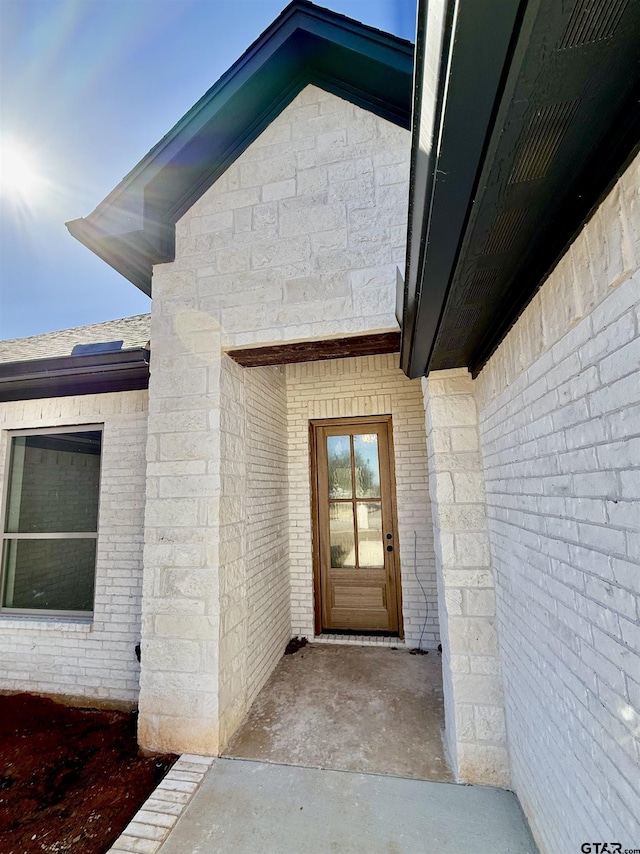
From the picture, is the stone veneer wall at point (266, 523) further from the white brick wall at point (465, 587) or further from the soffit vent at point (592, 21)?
the soffit vent at point (592, 21)

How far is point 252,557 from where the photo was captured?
326 centimetres

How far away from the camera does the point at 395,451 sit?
4273mm

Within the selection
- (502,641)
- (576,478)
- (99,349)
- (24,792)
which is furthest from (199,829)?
(99,349)

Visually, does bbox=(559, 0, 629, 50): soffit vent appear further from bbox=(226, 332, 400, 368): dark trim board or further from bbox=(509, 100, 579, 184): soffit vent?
bbox=(226, 332, 400, 368): dark trim board

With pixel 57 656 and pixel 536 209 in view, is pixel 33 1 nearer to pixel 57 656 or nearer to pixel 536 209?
pixel 536 209

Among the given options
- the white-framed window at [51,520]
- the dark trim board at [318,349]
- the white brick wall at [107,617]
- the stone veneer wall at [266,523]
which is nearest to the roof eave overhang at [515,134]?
the dark trim board at [318,349]

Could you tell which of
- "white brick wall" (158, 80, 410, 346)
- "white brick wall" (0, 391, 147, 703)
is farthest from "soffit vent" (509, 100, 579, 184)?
"white brick wall" (0, 391, 147, 703)

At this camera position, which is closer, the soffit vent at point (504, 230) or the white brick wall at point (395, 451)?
the soffit vent at point (504, 230)

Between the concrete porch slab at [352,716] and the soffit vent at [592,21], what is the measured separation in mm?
3125

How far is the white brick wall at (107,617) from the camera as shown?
3.22 m

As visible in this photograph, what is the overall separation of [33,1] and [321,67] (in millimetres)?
2743

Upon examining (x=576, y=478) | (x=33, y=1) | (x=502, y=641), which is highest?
(x=33, y=1)

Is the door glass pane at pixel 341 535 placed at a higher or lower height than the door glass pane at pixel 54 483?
lower

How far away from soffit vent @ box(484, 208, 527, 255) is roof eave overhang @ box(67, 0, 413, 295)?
2.12 metres
